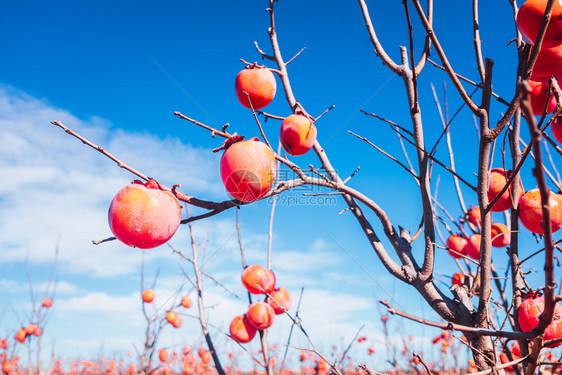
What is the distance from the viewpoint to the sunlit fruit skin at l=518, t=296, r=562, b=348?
125 cm

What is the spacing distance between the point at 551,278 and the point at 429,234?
94 centimetres

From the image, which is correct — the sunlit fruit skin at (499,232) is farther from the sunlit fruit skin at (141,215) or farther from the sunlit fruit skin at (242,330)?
the sunlit fruit skin at (242,330)

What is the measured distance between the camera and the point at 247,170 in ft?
3.95

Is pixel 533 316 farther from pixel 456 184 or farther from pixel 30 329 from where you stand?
pixel 30 329

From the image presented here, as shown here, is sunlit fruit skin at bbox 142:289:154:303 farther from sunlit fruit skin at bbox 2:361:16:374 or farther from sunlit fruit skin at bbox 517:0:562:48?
sunlit fruit skin at bbox 517:0:562:48

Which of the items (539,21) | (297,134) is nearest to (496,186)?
(539,21)

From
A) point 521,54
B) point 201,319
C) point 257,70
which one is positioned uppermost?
point 257,70

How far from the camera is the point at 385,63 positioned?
159 centimetres

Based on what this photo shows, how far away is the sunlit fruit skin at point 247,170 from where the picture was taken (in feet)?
3.96

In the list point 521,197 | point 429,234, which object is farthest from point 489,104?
point 429,234

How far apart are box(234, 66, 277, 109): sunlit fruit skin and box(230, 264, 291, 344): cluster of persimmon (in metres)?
1.32

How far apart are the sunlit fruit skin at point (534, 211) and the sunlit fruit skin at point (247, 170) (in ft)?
3.13

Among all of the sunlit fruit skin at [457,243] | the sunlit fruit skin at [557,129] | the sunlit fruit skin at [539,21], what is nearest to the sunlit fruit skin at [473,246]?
the sunlit fruit skin at [457,243]

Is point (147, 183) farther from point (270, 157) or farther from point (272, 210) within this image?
point (272, 210)
